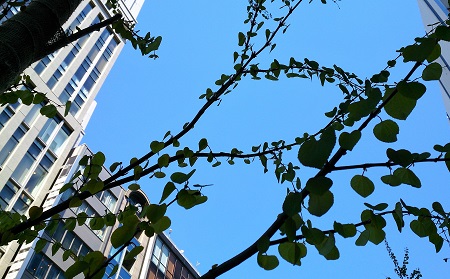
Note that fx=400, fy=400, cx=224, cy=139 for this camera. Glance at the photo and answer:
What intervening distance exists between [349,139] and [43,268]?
22.5 m

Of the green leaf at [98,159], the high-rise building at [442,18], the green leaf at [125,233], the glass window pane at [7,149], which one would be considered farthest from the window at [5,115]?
the green leaf at [125,233]

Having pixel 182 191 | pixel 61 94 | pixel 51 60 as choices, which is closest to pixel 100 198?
pixel 61 94

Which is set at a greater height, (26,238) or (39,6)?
(39,6)

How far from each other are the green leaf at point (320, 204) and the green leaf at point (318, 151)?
0.20 metres

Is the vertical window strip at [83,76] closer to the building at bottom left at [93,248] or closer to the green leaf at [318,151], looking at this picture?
the building at bottom left at [93,248]

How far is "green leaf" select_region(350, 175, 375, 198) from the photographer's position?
50.0 inches

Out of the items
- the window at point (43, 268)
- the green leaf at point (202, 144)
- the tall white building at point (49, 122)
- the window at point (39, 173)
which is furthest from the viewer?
the window at point (39, 173)

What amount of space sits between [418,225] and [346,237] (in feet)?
1.35

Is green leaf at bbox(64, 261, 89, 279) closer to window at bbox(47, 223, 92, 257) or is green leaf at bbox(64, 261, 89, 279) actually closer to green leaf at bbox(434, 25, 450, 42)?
green leaf at bbox(434, 25, 450, 42)

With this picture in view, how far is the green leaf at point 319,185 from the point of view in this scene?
1.06 m

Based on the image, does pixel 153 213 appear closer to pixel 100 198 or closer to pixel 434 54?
pixel 434 54

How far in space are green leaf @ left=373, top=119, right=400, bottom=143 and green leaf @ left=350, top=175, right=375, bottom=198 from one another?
16 cm

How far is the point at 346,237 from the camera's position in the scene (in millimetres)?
1393

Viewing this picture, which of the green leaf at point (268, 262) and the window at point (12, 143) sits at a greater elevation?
the window at point (12, 143)
